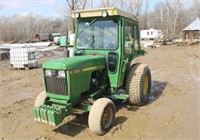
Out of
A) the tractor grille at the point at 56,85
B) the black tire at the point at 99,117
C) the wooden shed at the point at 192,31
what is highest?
the wooden shed at the point at 192,31

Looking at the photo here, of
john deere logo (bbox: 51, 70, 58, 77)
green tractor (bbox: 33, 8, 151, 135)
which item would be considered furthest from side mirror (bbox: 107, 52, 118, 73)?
john deere logo (bbox: 51, 70, 58, 77)

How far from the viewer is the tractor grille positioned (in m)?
5.07

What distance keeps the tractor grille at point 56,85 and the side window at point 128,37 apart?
6.66 feet

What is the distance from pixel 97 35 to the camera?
20.7ft

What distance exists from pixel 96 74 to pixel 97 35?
99 cm

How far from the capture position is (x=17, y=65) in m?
14.2

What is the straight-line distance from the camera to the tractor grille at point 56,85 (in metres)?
5.07

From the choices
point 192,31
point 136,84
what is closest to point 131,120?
point 136,84

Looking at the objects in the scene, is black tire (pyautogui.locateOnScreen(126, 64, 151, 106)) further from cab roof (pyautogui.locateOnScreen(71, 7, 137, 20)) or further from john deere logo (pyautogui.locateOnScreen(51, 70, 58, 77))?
john deere logo (pyautogui.locateOnScreen(51, 70, 58, 77))

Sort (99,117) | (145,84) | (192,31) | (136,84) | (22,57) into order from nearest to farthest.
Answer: (99,117) → (136,84) → (145,84) → (22,57) → (192,31)

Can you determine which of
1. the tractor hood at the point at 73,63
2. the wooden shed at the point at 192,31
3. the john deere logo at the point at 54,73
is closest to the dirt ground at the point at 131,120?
the john deere logo at the point at 54,73

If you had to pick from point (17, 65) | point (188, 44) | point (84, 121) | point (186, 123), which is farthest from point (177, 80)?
point (188, 44)

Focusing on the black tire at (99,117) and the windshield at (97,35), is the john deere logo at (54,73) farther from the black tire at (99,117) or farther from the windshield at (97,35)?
the windshield at (97,35)

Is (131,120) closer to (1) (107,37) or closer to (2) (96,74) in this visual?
(2) (96,74)
